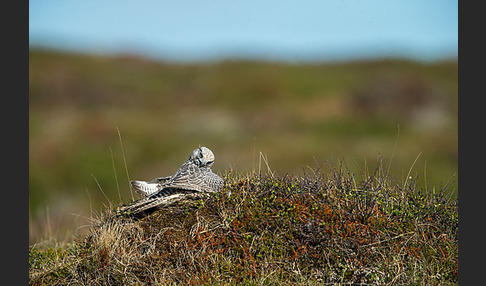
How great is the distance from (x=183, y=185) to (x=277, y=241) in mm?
1490

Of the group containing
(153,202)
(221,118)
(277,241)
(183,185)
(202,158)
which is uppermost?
(202,158)

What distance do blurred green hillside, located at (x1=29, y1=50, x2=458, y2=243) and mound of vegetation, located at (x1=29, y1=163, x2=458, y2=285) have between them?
11907mm

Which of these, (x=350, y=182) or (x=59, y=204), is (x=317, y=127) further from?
(x=350, y=182)

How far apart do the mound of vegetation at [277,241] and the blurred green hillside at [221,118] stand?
1191cm

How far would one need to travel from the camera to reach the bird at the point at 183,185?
7.41m

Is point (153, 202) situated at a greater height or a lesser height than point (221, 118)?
greater

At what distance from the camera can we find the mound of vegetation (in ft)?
22.3

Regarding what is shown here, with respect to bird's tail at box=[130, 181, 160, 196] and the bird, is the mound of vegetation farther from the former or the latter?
bird's tail at box=[130, 181, 160, 196]

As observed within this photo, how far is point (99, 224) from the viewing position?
7637 mm

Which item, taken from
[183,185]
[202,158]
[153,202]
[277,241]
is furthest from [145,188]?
[277,241]

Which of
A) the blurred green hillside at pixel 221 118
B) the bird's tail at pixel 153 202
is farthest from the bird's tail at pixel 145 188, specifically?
the blurred green hillside at pixel 221 118

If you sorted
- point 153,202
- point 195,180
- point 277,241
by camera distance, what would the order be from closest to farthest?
point 277,241 → point 153,202 → point 195,180

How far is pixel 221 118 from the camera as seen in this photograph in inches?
1642

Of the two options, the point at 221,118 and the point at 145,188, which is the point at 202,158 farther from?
the point at 221,118
